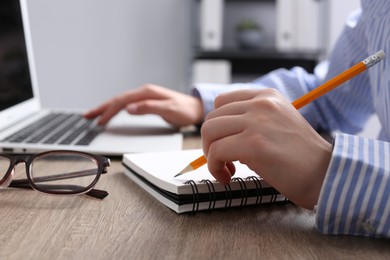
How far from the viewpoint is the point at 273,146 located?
0.45 m

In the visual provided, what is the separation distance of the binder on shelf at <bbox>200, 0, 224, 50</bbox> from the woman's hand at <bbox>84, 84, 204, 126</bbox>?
1.35 m

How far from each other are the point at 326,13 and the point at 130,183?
1.89 meters

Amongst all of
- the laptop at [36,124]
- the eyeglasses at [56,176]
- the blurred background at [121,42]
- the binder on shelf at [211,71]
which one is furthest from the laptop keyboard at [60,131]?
the blurred background at [121,42]

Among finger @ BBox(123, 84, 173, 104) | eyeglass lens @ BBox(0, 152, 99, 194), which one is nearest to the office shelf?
finger @ BBox(123, 84, 173, 104)

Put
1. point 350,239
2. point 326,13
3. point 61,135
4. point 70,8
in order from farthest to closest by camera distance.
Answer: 1. point 70,8
2. point 326,13
3. point 61,135
4. point 350,239

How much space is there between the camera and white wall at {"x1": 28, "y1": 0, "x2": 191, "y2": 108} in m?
2.56

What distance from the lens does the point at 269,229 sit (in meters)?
0.45

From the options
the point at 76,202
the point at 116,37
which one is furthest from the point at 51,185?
the point at 116,37

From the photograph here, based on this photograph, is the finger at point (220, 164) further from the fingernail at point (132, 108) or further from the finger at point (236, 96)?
the fingernail at point (132, 108)

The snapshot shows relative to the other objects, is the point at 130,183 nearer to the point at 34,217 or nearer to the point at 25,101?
the point at 34,217

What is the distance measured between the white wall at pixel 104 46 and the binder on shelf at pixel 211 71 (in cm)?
30

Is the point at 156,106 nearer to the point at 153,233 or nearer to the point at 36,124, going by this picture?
the point at 36,124

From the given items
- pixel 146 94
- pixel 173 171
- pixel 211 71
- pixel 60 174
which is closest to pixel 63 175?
pixel 60 174

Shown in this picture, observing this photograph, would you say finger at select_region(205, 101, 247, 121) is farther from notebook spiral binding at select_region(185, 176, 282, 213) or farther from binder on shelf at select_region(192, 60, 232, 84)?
binder on shelf at select_region(192, 60, 232, 84)
